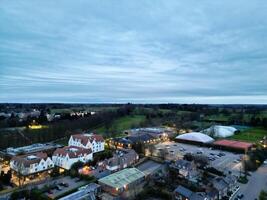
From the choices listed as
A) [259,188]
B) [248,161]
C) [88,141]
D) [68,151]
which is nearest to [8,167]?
[68,151]

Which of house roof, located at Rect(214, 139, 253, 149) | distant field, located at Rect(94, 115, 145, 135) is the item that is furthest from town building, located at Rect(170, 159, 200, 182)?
distant field, located at Rect(94, 115, 145, 135)

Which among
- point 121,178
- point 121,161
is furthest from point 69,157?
point 121,178

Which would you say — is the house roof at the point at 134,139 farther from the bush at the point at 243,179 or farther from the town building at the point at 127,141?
the bush at the point at 243,179

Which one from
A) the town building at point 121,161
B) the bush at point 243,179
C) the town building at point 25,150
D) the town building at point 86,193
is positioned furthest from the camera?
the town building at point 25,150

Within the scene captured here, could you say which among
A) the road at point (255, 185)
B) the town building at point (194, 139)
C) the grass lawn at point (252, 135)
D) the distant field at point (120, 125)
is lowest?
the road at point (255, 185)

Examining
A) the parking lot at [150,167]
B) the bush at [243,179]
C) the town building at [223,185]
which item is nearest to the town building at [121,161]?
the parking lot at [150,167]

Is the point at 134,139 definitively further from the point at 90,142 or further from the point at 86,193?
the point at 86,193
